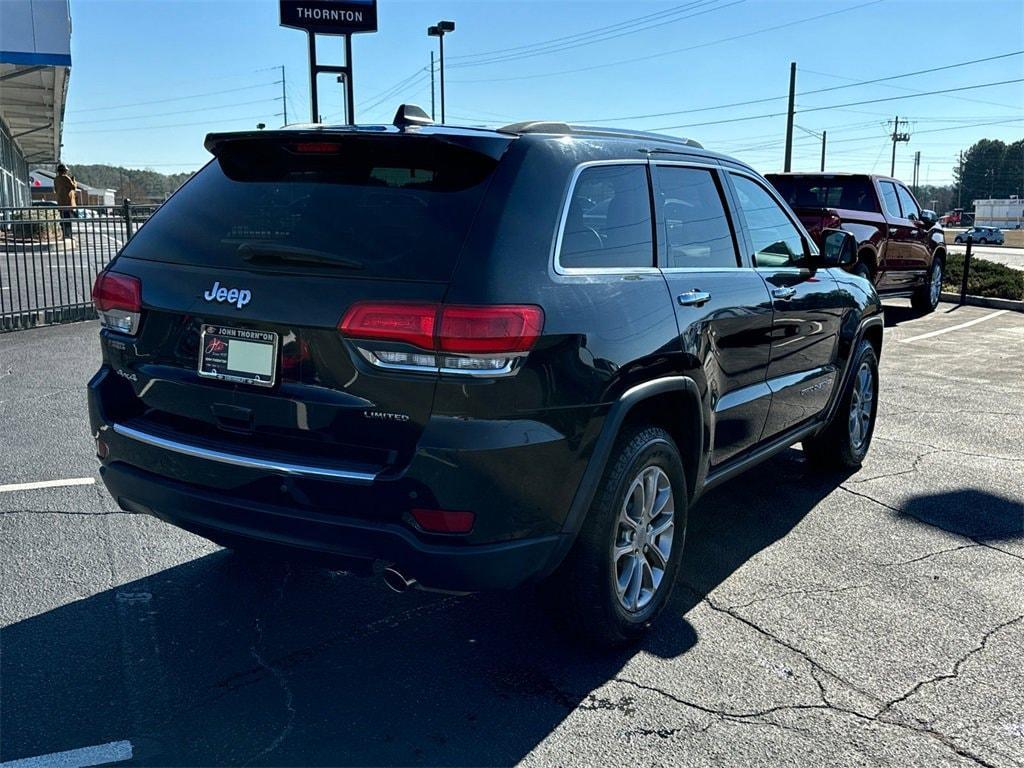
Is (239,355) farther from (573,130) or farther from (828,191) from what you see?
(828,191)

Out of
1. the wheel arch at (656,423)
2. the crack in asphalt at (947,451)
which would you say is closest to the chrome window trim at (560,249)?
the wheel arch at (656,423)

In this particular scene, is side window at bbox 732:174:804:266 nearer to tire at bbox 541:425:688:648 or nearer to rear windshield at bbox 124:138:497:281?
tire at bbox 541:425:688:648

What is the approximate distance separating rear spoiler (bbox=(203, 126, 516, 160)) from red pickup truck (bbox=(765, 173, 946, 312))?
9.52m

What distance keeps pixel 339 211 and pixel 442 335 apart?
66 cm

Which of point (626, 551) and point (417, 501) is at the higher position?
point (417, 501)

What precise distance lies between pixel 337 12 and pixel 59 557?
12572 mm

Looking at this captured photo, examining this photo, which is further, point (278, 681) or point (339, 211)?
point (278, 681)

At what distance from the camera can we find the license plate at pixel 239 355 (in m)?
3.04

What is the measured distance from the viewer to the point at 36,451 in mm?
5828

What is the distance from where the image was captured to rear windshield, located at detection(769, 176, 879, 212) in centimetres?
1275

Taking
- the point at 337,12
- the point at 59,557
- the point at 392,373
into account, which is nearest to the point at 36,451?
the point at 59,557

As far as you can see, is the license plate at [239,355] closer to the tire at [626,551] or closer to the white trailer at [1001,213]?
the tire at [626,551]

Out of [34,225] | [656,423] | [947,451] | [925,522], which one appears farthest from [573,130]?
[34,225]

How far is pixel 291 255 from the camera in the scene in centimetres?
306
